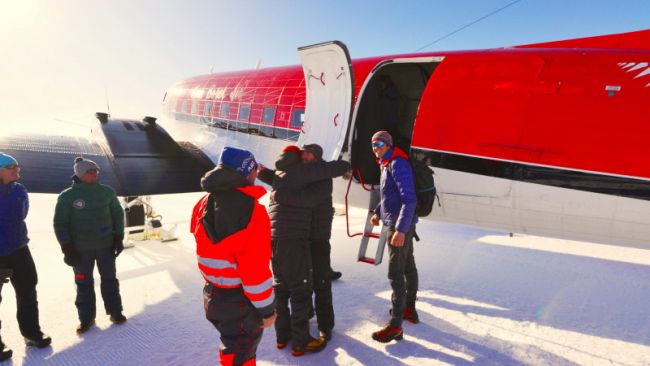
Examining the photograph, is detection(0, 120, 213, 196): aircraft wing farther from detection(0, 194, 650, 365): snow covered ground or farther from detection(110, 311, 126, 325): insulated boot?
detection(110, 311, 126, 325): insulated boot

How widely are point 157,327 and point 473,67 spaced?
4.93m


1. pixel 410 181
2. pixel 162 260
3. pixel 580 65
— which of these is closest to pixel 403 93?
pixel 580 65

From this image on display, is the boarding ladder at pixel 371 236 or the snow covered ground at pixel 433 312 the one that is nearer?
the snow covered ground at pixel 433 312

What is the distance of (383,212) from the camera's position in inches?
159

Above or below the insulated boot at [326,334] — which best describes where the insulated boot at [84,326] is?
below

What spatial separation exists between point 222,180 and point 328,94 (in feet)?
11.2

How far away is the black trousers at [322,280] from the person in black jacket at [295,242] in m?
0.16

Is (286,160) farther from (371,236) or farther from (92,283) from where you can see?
(92,283)

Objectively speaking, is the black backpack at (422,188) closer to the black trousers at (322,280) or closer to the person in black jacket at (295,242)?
the person in black jacket at (295,242)

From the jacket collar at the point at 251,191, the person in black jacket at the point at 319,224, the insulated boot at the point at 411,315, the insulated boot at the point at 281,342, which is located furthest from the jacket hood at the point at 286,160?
the insulated boot at the point at 411,315

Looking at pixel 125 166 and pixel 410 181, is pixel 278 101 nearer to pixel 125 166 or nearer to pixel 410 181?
pixel 125 166

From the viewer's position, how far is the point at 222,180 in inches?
94.4

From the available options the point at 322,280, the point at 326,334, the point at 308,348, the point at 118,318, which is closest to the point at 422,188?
the point at 322,280

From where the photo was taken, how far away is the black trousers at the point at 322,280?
12.8ft
